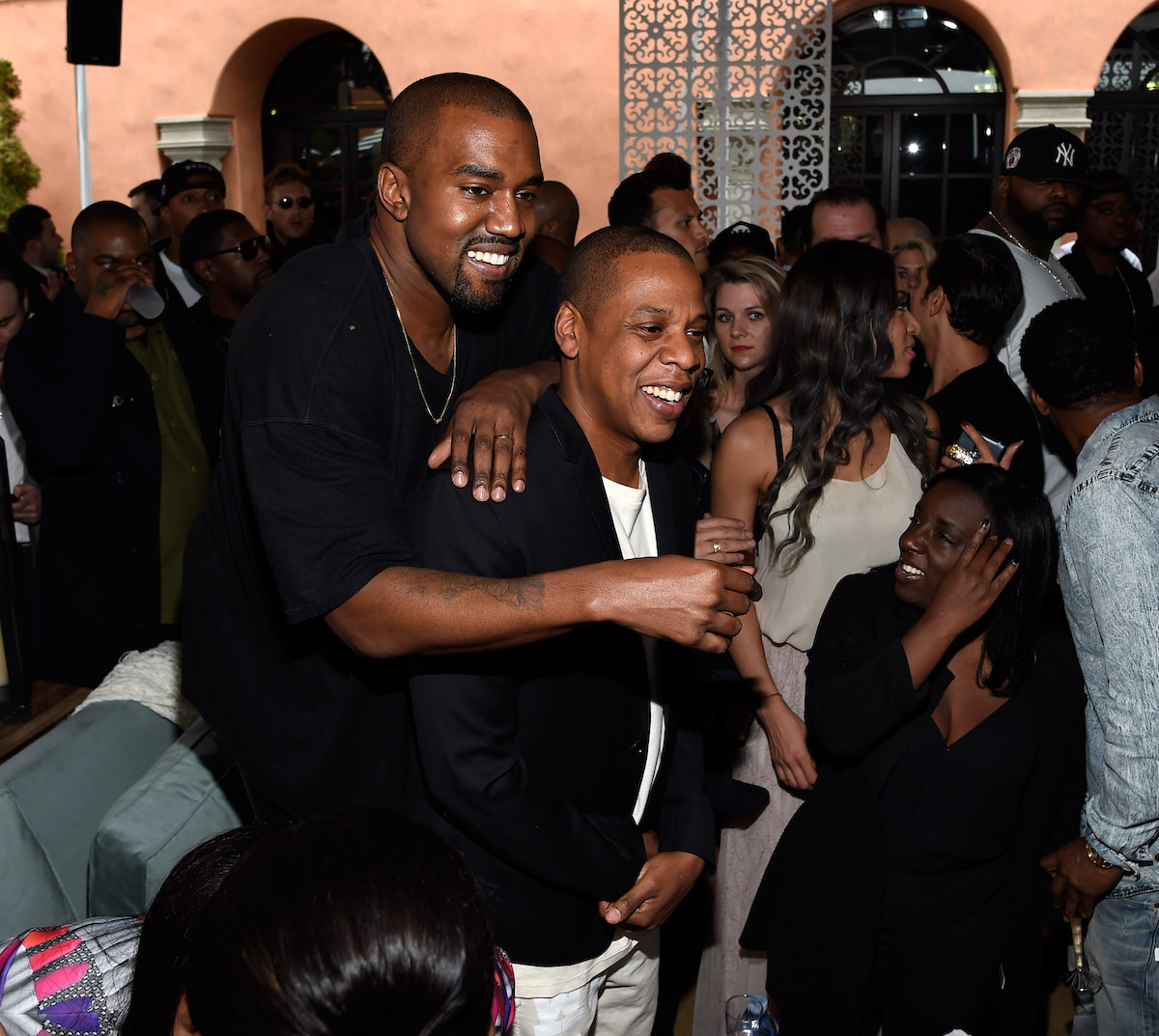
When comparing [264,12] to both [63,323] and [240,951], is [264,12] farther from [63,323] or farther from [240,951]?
[240,951]

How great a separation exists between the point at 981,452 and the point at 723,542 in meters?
1.34

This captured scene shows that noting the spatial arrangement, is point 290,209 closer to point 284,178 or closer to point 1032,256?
point 284,178

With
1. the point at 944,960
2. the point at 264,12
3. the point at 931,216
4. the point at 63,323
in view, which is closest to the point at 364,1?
the point at 264,12

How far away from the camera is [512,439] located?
5.89ft

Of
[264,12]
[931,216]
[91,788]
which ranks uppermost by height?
[264,12]

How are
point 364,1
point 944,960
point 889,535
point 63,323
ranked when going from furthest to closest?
1. point 364,1
2. point 63,323
3. point 889,535
4. point 944,960

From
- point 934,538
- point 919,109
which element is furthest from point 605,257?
point 919,109

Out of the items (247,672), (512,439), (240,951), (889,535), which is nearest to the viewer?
(240,951)

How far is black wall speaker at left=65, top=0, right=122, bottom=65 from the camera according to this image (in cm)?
624

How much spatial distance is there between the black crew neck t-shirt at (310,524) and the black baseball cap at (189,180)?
376cm

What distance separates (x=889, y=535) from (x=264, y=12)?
35.1 ft

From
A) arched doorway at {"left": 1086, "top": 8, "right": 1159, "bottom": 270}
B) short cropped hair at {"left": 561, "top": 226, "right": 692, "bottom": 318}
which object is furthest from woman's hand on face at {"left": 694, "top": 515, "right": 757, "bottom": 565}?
arched doorway at {"left": 1086, "top": 8, "right": 1159, "bottom": 270}

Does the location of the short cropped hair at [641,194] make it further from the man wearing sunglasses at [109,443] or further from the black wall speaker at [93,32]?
the black wall speaker at [93,32]

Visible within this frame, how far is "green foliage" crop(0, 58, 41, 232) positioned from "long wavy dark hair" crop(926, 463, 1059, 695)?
11401 mm
